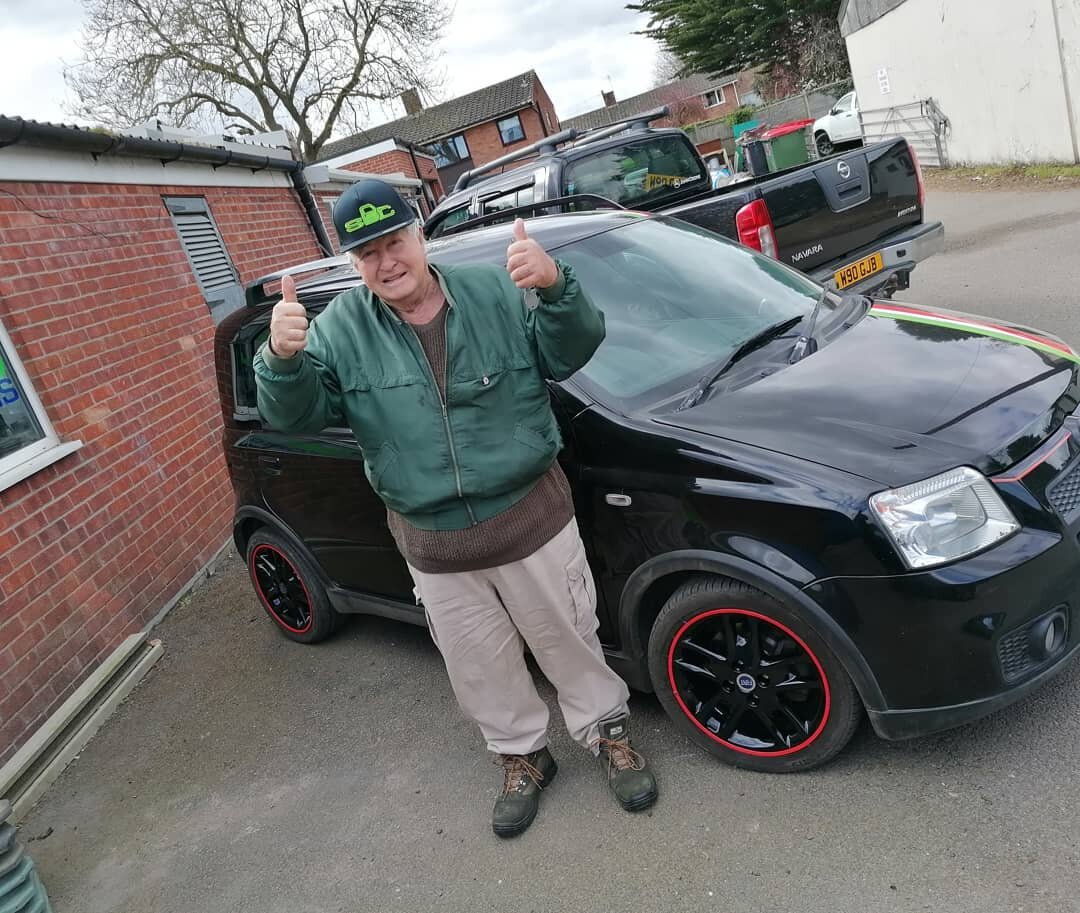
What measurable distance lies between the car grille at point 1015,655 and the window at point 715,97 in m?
68.9

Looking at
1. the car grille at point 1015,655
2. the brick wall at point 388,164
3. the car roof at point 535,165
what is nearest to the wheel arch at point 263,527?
the car grille at point 1015,655

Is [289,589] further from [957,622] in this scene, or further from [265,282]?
[957,622]

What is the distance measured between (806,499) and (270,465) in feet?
8.95

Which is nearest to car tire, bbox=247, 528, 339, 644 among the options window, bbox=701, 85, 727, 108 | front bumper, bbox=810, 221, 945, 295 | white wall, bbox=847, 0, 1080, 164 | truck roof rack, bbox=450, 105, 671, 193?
front bumper, bbox=810, 221, 945, 295

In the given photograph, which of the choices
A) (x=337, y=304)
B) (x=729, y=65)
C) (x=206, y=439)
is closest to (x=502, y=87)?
(x=729, y=65)

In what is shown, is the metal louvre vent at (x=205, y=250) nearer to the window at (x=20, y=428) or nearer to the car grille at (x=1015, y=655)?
the window at (x=20, y=428)

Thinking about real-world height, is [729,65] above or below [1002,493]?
above

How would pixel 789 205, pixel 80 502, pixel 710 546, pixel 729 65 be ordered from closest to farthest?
pixel 710 546
pixel 80 502
pixel 789 205
pixel 729 65

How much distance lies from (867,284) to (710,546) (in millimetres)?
3979

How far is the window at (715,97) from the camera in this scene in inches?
2586

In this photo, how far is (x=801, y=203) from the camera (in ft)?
19.0

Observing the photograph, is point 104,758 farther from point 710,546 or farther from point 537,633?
point 710,546

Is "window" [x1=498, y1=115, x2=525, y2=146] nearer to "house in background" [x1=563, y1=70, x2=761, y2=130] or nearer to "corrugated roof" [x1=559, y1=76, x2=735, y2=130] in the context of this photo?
"house in background" [x1=563, y1=70, x2=761, y2=130]

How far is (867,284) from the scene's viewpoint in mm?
5984
